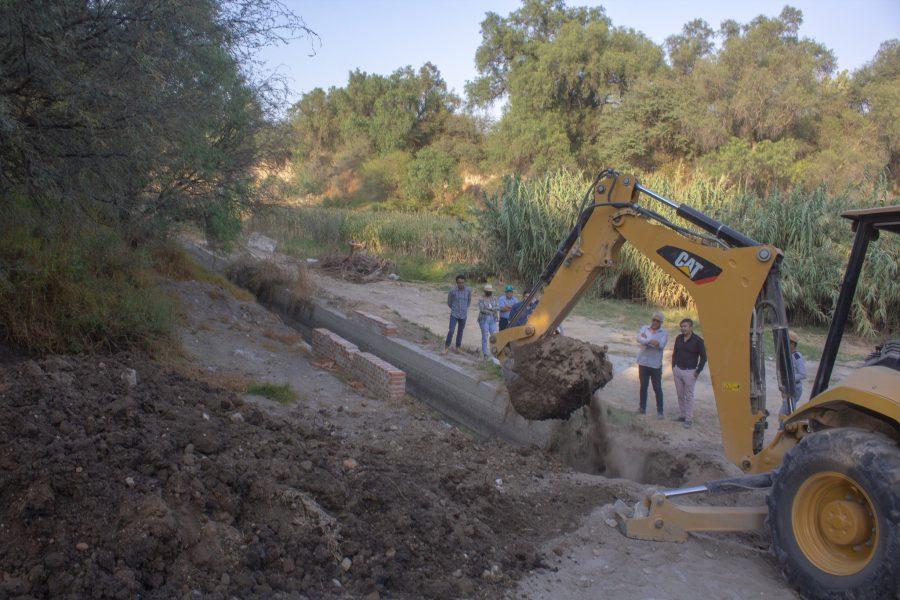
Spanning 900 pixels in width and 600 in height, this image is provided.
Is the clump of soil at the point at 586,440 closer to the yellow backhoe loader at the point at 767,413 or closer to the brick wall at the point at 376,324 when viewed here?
the yellow backhoe loader at the point at 767,413

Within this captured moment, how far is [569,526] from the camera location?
5621mm

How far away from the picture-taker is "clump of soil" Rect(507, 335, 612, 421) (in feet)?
22.1

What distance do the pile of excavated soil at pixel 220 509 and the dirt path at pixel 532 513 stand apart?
4 cm

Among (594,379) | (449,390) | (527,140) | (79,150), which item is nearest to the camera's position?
(79,150)

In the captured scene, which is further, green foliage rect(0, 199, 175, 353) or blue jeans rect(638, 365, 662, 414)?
blue jeans rect(638, 365, 662, 414)

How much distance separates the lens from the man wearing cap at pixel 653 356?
952 cm

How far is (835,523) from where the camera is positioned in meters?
4.41

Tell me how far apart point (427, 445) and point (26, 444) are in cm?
391

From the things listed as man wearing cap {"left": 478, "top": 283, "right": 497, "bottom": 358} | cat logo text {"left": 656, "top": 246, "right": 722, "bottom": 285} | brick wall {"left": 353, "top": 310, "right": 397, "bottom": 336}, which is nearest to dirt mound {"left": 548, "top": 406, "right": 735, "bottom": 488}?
cat logo text {"left": 656, "top": 246, "right": 722, "bottom": 285}

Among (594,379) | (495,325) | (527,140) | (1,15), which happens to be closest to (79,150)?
(1,15)

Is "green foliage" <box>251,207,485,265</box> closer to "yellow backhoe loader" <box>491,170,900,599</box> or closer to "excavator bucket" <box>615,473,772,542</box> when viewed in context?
"yellow backhoe loader" <box>491,170,900,599</box>

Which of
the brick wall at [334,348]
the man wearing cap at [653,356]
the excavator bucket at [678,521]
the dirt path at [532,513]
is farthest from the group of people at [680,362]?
the brick wall at [334,348]

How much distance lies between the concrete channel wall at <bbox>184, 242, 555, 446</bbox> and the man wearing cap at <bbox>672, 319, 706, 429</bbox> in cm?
196

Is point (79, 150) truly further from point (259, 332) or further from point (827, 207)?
point (827, 207)
